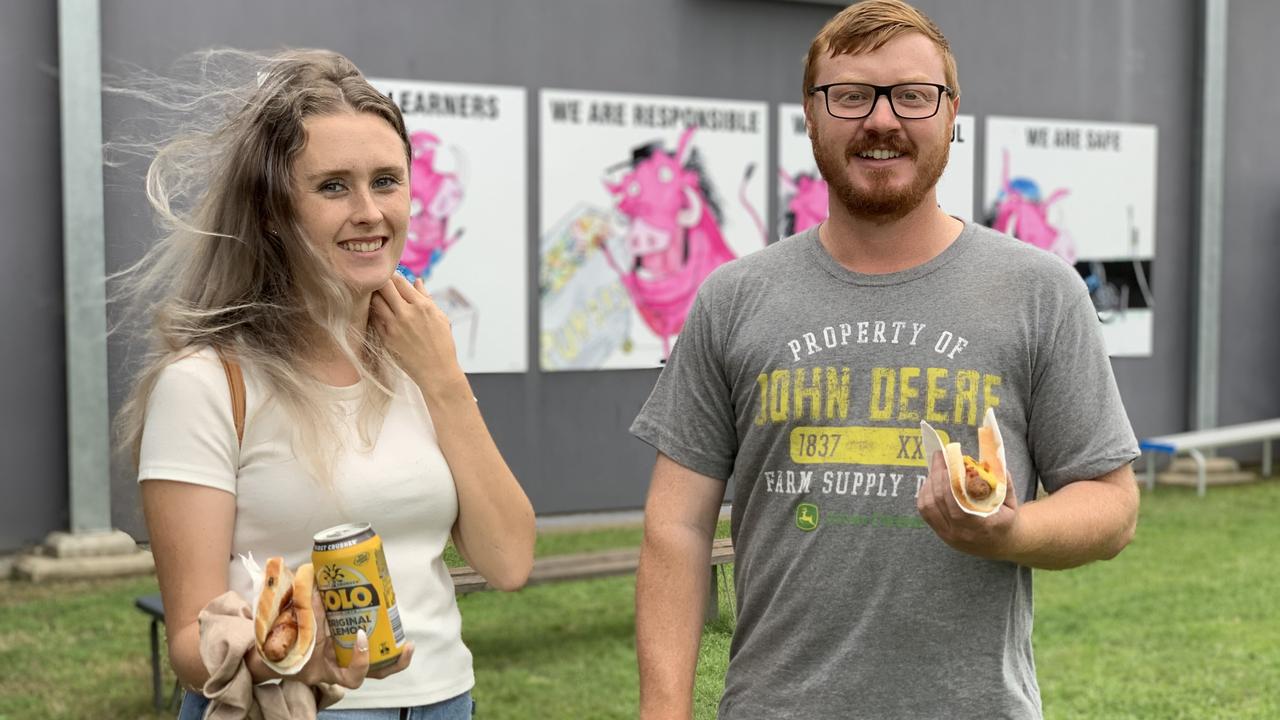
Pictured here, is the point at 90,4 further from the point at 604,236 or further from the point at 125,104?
the point at 604,236

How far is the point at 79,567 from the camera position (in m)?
7.91

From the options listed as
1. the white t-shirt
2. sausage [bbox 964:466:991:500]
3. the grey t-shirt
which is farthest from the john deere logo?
the white t-shirt

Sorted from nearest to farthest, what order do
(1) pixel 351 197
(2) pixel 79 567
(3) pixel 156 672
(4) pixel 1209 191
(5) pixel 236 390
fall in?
(5) pixel 236 390
(1) pixel 351 197
(3) pixel 156 672
(2) pixel 79 567
(4) pixel 1209 191

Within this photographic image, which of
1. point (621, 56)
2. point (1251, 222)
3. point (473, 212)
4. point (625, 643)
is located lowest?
point (625, 643)

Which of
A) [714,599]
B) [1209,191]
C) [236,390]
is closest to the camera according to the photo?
[236,390]

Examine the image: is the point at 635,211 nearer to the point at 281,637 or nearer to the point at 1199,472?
the point at 1199,472

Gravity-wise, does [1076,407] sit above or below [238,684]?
above

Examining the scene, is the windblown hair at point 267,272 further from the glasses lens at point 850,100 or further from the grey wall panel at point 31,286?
the grey wall panel at point 31,286

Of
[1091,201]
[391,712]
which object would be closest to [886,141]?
[391,712]

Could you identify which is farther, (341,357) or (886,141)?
(341,357)

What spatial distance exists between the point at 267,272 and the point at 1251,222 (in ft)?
39.3

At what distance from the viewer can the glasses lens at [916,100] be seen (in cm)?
211

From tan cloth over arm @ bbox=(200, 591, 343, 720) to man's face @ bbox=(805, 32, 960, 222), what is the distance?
106 cm

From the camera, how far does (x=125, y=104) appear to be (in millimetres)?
7922
